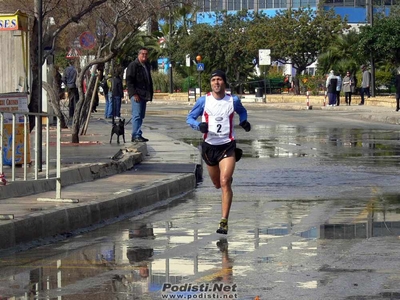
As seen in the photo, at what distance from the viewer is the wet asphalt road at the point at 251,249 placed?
8.02 meters

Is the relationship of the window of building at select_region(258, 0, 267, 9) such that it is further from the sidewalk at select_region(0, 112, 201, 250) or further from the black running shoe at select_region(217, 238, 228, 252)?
the black running shoe at select_region(217, 238, 228, 252)

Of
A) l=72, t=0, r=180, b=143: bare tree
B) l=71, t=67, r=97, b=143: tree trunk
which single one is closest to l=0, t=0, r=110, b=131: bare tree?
l=71, t=67, r=97, b=143: tree trunk

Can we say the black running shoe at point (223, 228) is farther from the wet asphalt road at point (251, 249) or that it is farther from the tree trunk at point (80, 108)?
the tree trunk at point (80, 108)

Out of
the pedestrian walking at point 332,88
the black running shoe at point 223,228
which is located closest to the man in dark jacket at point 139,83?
the black running shoe at point 223,228

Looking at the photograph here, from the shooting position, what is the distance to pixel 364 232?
36.5 feet

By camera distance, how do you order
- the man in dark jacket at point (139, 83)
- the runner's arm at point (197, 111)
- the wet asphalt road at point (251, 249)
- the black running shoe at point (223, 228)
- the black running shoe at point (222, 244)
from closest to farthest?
the wet asphalt road at point (251, 249), the black running shoe at point (222, 244), the black running shoe at point (223, 228), the runner's arm at point (197, 111), the man in dark jacket at point (139, 83)

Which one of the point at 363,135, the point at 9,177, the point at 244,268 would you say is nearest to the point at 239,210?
the point at 9,177

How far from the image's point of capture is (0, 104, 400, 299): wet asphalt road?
8.02 meters

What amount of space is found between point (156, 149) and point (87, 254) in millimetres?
12431

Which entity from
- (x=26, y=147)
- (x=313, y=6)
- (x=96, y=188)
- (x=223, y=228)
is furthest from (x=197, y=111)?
(x=313, y=6)

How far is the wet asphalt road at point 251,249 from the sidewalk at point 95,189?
0.94ft

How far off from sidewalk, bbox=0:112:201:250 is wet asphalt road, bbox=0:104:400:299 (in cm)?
29

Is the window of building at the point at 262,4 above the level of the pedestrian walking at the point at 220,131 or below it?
above

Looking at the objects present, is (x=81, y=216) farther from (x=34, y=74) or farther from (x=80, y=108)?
(x=80, y=108)
